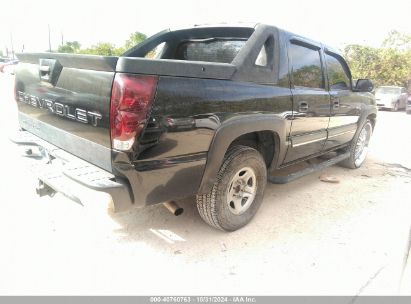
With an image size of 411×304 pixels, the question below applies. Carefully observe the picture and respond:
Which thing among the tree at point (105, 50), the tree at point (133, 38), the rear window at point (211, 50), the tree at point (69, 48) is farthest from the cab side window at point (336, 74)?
the tree at point (69, 48)

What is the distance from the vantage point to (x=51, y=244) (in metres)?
2.74

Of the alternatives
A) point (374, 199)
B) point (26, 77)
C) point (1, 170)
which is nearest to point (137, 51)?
point (26, 77)

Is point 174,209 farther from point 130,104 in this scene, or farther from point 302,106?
point 302,106

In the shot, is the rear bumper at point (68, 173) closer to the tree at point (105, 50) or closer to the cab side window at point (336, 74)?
the cab side window at point (336, 74)

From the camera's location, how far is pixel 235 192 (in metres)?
3.10

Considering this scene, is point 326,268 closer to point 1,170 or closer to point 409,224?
point 409,224

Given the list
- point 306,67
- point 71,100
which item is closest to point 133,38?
point 306,67

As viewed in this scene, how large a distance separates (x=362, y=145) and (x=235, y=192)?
353 cm

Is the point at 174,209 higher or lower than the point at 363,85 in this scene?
lower

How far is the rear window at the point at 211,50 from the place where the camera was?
3.49m

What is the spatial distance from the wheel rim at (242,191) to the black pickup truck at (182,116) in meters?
0.01

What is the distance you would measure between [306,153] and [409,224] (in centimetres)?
130

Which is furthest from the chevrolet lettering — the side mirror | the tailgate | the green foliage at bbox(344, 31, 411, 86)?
the green foliage at bbox(344, 31, 411, 86)

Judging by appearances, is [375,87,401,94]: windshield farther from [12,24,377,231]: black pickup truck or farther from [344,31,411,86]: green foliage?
[12,24,377,231]: black pickup truck
